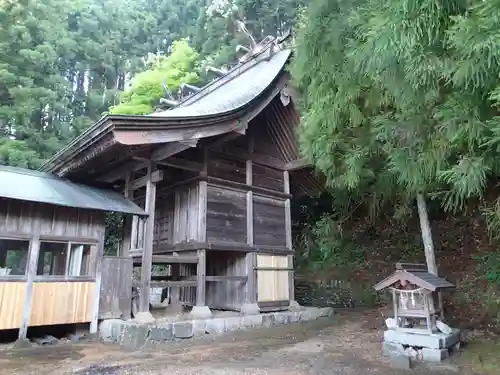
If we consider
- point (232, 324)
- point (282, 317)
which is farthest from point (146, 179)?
point (282, 317)

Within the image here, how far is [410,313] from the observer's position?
5.48 metres

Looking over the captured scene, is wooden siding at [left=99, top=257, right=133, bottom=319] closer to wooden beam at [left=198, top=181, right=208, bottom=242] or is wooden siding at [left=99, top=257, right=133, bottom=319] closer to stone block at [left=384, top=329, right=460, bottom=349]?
wooden beam at [left=198, top=181, right=208, bottom=242]

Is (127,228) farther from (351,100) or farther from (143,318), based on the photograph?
(351,100)

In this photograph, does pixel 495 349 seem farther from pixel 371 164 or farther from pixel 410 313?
pixel 371 164

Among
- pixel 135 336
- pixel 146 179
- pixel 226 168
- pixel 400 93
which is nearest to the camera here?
pixel 400 93

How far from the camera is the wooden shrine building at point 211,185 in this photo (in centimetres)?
699

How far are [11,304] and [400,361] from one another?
588 centimetres

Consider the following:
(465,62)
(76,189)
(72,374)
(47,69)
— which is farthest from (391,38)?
(47,69)

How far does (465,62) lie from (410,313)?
4054mm

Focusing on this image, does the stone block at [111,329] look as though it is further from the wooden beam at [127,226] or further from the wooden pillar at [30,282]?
the wooden beam at [127,226]

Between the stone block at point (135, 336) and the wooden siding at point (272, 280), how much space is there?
9.34 ft

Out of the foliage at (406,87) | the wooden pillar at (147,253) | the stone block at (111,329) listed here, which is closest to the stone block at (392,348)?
the foliage at (406,87)

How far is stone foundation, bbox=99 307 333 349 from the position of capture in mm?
6285

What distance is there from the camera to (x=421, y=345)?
523 centimetres
